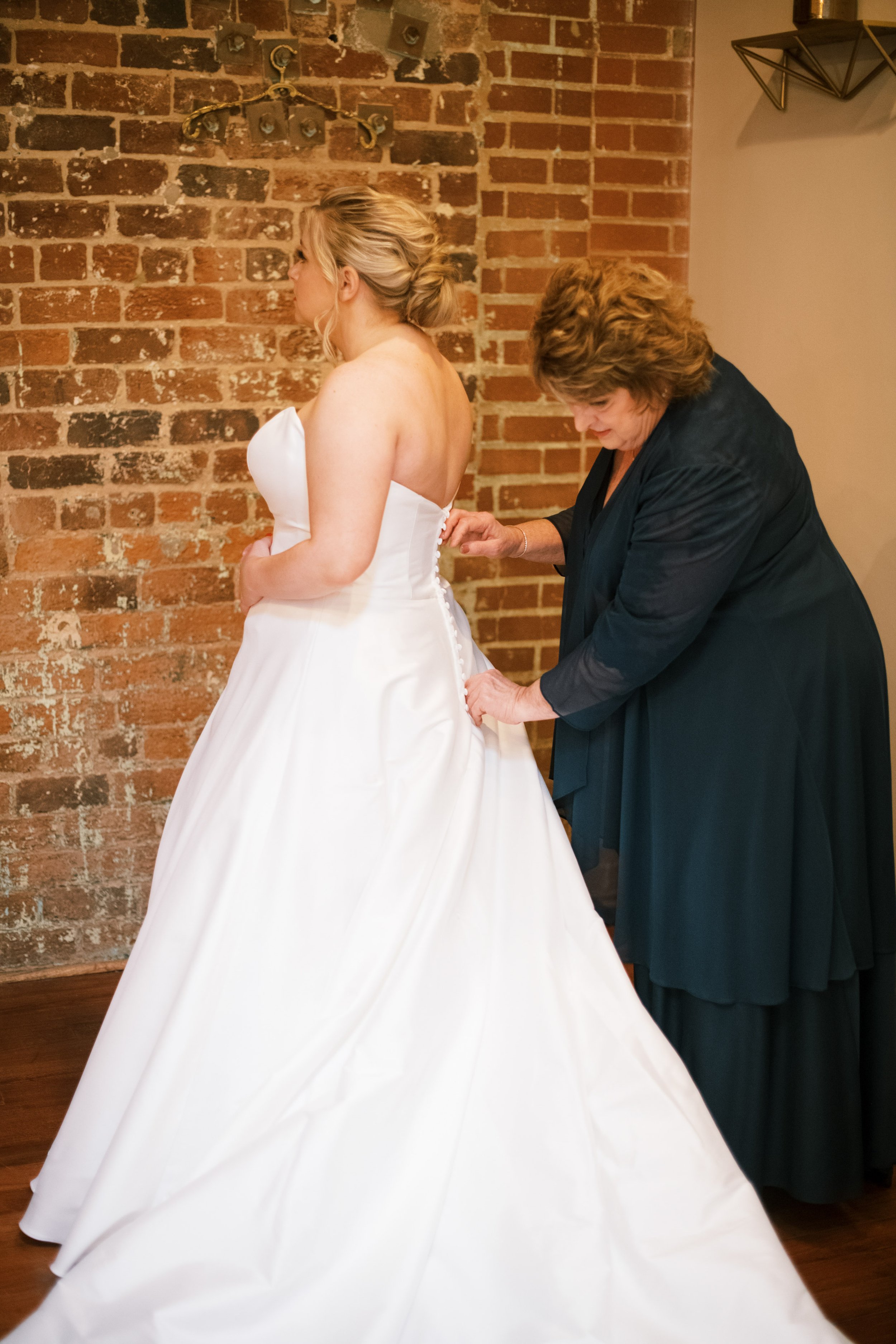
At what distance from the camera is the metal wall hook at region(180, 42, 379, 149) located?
2789 millimetres

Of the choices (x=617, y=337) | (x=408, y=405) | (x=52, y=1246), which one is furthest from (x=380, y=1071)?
(x=617, y=337)

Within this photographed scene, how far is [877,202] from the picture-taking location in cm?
251

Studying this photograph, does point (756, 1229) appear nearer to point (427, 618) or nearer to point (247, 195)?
point (427, 618)

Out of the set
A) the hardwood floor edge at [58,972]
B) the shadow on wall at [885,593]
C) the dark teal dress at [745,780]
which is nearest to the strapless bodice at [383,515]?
the dark teal dress at [745,780]

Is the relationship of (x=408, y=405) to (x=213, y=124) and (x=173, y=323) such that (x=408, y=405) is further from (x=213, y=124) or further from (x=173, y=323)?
(x=213, y=124)

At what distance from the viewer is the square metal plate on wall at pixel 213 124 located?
2.80 m

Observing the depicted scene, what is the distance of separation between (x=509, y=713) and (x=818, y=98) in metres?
1.70

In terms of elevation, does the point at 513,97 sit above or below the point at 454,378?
above

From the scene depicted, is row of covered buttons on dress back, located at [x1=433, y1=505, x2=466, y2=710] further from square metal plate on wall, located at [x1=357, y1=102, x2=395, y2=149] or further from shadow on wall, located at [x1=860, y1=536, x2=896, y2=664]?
square metal plate on wall, located at [x1=357, y1=102, x2=395, y2=149]

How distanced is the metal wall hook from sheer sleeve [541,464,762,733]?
1.56 metres

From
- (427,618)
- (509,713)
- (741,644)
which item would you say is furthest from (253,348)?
(741,644)

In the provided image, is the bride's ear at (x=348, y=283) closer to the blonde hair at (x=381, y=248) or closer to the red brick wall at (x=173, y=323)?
the blonde hair at (x=381, y=248)

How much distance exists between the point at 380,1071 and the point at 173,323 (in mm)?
1928

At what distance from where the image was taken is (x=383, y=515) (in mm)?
2020
